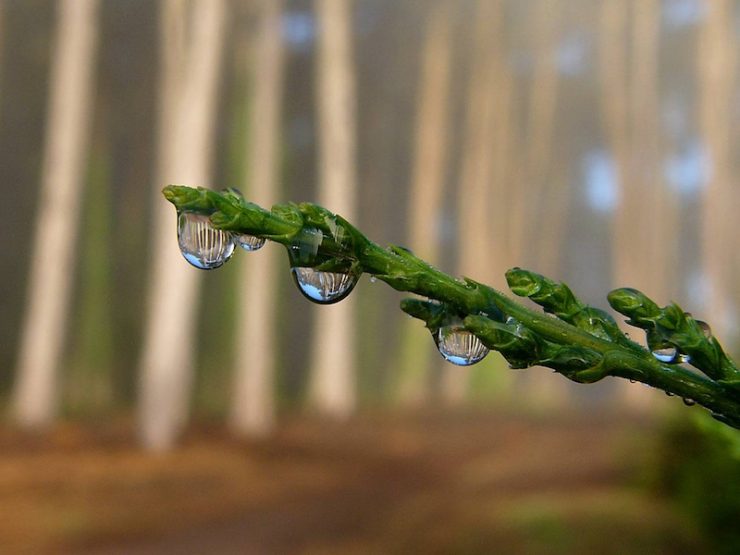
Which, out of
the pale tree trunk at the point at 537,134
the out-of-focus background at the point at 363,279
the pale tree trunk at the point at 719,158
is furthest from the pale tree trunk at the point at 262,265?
the pale tree trunk at the point at 719,158

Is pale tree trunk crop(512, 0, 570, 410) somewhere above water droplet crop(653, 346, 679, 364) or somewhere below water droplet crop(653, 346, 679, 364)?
above

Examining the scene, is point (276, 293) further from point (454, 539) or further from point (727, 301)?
point (727, 301)

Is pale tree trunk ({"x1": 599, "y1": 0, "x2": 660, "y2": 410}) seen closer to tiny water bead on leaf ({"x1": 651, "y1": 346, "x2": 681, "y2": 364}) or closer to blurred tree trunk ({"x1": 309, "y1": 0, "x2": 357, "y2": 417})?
blurred tree trunk ({"x1": 309, "y1": 0, "x2": 357, "y2": 417})

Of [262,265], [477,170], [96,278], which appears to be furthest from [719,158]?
[96,278]

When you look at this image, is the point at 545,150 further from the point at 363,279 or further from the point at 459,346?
the point at 459,346

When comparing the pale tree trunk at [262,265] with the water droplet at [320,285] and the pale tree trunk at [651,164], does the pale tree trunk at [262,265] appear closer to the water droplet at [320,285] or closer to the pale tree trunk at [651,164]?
the pale tree trunk at [651,164]

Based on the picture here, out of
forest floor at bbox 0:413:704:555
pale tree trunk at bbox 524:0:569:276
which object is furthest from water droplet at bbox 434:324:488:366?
pale tree trunk at bbox 524:0:569:276
